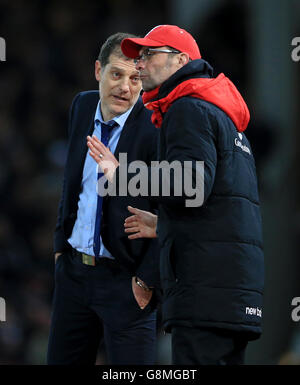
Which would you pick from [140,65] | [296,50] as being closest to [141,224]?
[140,65]

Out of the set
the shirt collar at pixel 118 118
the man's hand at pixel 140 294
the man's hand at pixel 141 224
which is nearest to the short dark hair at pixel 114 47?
the shirt collar at pixel 118 118

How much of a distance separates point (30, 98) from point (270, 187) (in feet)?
9.37

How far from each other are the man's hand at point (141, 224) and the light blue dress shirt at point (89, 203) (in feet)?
0.60

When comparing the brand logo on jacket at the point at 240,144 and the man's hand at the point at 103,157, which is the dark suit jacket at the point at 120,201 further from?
the brand logo on jacket at the point at 240,144

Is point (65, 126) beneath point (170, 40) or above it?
beneath

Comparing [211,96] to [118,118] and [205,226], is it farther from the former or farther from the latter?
[118,118]

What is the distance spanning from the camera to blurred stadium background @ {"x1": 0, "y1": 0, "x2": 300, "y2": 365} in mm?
7496

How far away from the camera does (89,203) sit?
12.3ft

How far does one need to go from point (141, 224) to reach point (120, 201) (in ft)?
0.56

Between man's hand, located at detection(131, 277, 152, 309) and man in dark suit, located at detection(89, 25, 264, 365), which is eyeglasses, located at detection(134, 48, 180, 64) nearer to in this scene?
man in dark suit, located at detection(89, 25, 264, 365)

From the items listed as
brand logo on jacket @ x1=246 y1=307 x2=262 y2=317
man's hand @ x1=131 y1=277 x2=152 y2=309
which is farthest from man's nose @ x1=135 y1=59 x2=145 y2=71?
brand logo on jacket @ x1=246 y1=307 x2=262 y2=317

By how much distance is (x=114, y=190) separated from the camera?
348cm
